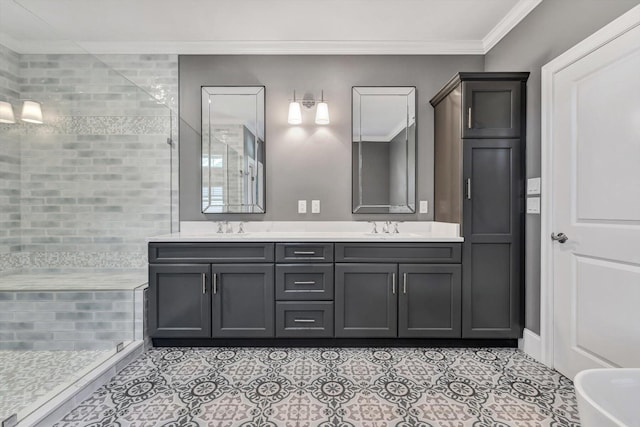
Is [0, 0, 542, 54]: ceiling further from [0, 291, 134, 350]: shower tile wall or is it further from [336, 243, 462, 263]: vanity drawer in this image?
[336, 243, 462, 263]: vanity drawer

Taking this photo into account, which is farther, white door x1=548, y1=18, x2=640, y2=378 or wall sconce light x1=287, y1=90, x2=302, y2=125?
wall sconce light x1=287, y1=90, x2=302, y2=125

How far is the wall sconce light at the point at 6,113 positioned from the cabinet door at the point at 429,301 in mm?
2510

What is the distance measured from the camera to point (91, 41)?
9.48 ft

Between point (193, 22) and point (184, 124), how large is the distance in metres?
0.83

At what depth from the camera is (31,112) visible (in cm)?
195

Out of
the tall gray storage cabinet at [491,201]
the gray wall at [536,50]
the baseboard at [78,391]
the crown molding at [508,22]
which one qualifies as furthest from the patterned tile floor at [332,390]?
the crown molding at [508,22]

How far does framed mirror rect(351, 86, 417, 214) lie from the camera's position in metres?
2.97

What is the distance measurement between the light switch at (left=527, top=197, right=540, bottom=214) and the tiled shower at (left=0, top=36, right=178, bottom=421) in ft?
9.33

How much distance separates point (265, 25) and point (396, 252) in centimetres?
207

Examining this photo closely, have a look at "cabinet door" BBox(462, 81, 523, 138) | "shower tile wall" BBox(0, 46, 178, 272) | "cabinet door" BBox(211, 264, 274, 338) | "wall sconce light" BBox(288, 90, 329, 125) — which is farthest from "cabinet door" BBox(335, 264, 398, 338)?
"shower tile wall" BBox(0, 46, 178, 272)

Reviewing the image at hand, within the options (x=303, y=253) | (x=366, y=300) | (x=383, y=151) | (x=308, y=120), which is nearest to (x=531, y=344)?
(x=366, y=300)

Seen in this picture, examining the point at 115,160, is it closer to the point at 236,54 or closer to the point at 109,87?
the point at 109,87

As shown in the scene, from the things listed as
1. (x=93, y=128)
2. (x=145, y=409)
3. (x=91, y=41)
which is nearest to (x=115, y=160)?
(x=93, y=128)

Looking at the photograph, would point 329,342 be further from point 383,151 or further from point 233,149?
point 233,149
